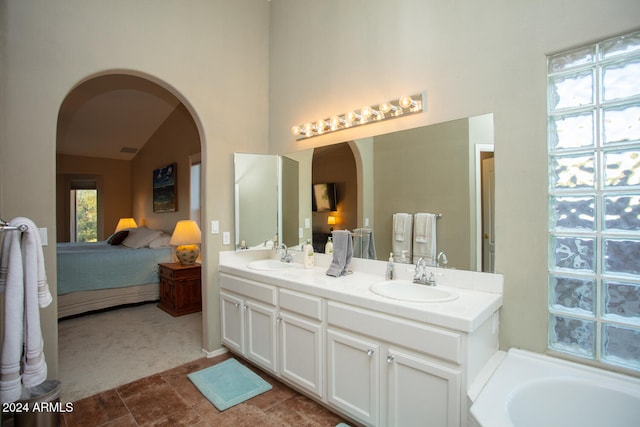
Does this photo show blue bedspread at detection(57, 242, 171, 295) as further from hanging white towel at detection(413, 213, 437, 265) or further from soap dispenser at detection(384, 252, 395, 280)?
hanging white towel at detection(413, 213, 437, 265)

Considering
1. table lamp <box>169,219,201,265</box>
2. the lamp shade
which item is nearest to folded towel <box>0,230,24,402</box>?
table lamp <box>169,219,201,265</box>

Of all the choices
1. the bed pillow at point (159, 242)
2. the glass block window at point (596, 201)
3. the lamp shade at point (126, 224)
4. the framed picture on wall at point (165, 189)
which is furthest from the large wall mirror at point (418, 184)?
the lamp shade at point (126, 224)

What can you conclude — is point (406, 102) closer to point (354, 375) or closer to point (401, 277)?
point (401, 277)

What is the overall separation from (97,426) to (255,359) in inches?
40.3

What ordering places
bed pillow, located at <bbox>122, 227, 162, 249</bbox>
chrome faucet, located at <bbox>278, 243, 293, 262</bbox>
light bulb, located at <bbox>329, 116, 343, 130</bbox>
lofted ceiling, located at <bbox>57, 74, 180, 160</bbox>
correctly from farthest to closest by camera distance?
bed pillow, located at <bbox>122, 227, 162, 249</bbox>
lofted ceiling, located at <bbox>57, 74, 180, 160</bbox>
chrome faucet, located at <bbox>278, 243, 293, 262</bbox>
light bulb, located at <bbox>329, 116, 343, 130</bbox>

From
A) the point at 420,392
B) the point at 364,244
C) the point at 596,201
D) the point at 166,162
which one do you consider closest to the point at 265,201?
the point at 364,244

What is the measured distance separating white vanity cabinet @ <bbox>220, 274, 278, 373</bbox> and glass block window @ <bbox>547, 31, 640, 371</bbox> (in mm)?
1724

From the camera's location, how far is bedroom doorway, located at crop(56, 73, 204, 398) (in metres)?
3.10

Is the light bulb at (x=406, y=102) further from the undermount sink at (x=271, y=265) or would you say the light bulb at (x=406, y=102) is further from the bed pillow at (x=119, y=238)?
the bed pillow at (x=119, y=238)

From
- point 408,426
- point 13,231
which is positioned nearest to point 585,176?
point 408,426

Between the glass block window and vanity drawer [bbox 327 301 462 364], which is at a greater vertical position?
the glass block window

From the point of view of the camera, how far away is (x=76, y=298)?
13.1 ft

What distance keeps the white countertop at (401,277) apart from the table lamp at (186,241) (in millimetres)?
1670

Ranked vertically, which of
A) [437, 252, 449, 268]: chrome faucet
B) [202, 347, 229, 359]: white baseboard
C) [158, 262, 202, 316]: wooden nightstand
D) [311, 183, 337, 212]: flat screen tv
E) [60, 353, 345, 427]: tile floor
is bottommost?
[60, 353, 345, 427]: tile floor
